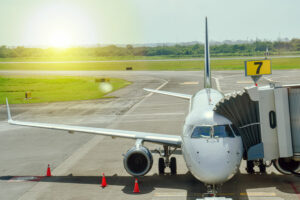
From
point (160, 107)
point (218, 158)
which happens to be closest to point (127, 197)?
point (218, 158)

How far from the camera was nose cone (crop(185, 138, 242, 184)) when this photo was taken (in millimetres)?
16297

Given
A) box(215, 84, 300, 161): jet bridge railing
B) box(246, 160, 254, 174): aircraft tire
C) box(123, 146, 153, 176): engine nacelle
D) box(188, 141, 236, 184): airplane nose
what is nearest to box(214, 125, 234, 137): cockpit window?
box(188, 141, 236, 184): airplane nose

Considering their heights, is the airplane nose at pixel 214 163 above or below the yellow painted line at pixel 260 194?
above

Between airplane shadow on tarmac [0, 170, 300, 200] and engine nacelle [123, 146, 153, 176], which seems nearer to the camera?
airplane shadow on tarmac [0, 170, 300, 200]

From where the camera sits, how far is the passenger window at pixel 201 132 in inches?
684

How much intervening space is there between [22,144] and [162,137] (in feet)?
48.7

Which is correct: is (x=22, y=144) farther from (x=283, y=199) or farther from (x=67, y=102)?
(x=67, y=102)

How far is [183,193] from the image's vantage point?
19188mm

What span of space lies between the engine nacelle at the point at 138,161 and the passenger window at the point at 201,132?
386 cm

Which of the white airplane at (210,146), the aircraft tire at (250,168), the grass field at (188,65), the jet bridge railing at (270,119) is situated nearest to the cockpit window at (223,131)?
the white airplane at (210,146)

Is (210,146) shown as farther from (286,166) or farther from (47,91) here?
(47,91)

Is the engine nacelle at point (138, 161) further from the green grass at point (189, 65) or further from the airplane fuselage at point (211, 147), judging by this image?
the green grass at point (189, 65)

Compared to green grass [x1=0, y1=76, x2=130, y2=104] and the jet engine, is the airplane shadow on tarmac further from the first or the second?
green grass [x1=0, y1=76, x2=130, y2=104]

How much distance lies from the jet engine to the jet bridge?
2.86ft
